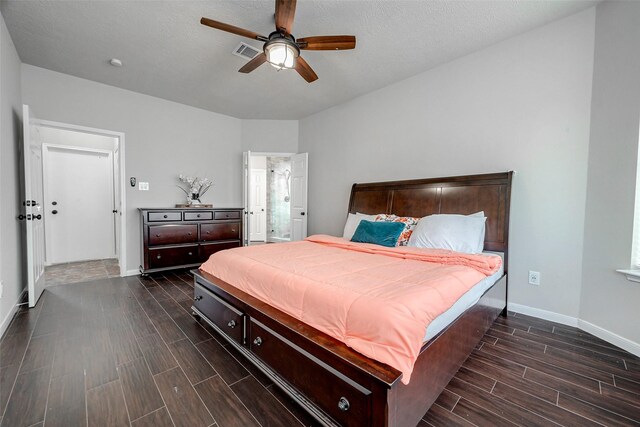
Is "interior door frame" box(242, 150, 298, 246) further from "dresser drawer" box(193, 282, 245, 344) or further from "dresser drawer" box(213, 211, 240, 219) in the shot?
"dresser drawer" box(193, 282, 245, 344)

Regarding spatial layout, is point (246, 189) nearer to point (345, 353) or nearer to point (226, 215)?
point (226, 215)

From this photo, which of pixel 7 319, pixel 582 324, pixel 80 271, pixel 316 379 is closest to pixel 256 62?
pixel 316 379

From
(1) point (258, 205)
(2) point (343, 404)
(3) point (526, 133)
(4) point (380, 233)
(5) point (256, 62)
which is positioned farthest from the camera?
(1) point (258, 205)

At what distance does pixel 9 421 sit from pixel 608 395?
3.18 meters

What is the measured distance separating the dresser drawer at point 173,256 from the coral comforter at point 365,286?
1.86 metres

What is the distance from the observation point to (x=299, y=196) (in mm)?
4973

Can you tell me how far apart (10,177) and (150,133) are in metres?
1.82

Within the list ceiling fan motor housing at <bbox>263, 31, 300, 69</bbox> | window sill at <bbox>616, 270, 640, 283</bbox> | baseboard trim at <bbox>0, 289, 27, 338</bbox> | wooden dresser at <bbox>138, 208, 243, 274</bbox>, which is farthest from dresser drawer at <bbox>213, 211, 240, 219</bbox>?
window sill at <bbox>616, 270, 640, 283</bbox>

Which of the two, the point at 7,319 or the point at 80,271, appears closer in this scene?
the point at 7,319

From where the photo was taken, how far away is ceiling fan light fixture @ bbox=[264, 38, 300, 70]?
6.74 ft

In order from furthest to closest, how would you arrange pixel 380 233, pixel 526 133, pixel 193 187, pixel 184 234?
pixel 193 187 < pixel 184 234 < pixel 380 233 < pixel 526 133

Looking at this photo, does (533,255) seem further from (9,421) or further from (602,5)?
(9,421)

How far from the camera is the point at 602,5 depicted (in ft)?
7.07

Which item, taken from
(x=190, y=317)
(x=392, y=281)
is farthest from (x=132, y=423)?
(x=392, y=281)
